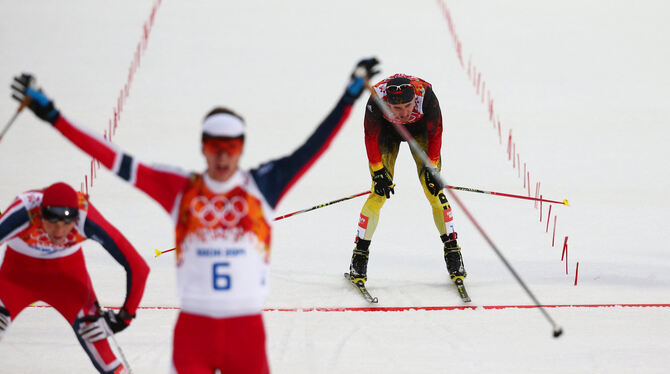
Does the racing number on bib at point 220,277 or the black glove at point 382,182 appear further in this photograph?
the black glove at point 382,182

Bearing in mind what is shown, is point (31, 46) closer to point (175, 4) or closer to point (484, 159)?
point (175, 4)

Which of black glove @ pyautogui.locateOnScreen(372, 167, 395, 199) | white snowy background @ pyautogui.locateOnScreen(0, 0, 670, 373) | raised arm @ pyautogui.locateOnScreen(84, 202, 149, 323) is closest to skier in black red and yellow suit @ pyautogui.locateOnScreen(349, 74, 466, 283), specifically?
black glove @ pyautogui.locateOnScreen(372, 167, 395, 199)

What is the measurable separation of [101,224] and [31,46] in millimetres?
11434

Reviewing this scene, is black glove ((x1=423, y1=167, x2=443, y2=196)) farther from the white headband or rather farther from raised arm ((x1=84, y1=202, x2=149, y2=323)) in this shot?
the white headband

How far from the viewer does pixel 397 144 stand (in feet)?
21.8

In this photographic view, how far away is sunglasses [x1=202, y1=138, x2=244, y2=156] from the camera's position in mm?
3039

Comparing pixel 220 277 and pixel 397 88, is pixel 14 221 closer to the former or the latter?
pixel 220 277

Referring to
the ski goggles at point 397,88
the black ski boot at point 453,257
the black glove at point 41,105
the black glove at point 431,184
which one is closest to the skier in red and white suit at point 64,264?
the black glove at point 41,105

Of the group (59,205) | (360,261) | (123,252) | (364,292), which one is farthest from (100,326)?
(360,261)

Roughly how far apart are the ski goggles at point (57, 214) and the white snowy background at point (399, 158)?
1.44m

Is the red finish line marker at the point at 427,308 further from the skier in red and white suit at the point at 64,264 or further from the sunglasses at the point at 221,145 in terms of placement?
the sunglasses at the point at 221,145

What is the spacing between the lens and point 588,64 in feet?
45.7

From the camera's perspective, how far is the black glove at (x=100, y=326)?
4055 millimetres

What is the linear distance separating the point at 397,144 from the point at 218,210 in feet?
12.3
